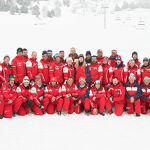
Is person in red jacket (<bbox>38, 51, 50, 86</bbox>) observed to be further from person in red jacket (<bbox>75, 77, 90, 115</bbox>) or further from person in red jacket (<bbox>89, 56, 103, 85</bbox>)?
person in red jacket (<bbox>89, 56, 103, 85</bbox>)

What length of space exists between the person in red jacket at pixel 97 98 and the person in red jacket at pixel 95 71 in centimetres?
61

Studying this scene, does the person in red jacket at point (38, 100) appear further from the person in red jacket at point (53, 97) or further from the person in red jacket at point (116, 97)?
the person in red jacket at point (116, 97)

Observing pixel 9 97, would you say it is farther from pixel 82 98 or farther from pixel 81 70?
pixel 81 70

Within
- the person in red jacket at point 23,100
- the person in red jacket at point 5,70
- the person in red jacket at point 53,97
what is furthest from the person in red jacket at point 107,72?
the person in red jacket at point 5,70

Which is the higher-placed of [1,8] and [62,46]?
[1,8]

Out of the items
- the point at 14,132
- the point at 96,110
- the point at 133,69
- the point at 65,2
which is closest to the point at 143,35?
the point at 133,69

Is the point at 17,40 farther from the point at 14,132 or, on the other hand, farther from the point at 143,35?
the point at 14,132

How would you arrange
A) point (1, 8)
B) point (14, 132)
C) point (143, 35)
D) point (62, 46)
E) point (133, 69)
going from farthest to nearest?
point (1, 8), point (143, 35), point (62, 46), point (133, 69), point (14, 132)

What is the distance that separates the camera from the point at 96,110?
6.01 metres

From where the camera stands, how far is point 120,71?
671 centimetres

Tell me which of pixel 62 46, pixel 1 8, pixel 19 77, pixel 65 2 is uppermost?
pixel 65 2

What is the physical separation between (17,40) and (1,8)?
12.6 m

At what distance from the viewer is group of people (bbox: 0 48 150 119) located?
235 inches

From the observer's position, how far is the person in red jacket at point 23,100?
5.87 meters
